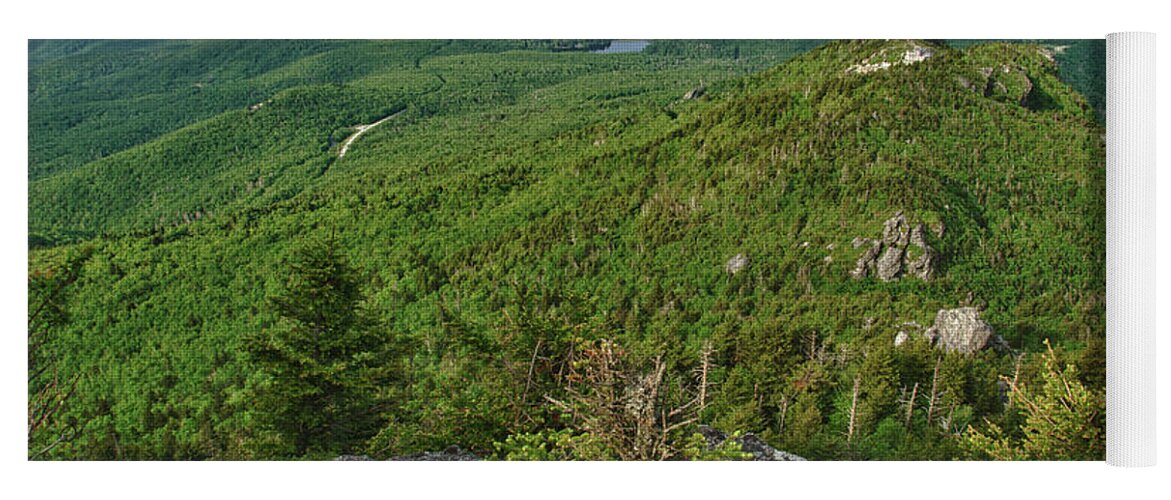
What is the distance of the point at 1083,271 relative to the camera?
691 centimetres

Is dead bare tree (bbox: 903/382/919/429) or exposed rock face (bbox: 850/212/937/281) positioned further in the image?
exposed rock face (bbox: 850/212/937/281)

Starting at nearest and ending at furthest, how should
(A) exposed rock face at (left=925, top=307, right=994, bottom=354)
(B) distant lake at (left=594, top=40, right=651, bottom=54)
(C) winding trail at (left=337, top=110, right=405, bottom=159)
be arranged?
(A) exposed rock face at (left=925, top=307, right=994, bottom=354) → (B) distant lake at (left=594, top=40, right=651, bottom=54) → (C) winding trail at (left=337, top=110, right=405, bottom=159)

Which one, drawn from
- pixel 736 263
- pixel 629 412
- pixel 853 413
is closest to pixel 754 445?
pixel 853 413

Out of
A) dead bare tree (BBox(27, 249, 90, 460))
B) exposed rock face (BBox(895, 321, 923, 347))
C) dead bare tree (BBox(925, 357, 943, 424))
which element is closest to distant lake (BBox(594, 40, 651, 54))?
exposed rock face (BBox(895, 321, 923, 347))

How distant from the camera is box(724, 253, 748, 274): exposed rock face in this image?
23.4 ft

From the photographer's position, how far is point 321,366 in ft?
22.0

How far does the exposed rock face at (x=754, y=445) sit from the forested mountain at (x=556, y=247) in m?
0.10

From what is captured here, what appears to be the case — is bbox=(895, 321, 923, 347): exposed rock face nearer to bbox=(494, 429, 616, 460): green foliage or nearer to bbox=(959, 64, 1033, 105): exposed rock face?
bbox=(959, 64, 1033, 105): exposed rock face

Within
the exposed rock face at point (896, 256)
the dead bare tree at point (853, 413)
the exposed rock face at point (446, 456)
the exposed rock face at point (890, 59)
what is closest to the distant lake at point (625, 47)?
the exposed rock face at point (890, 59)

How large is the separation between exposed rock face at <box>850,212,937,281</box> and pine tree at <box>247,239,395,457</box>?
4211 mm

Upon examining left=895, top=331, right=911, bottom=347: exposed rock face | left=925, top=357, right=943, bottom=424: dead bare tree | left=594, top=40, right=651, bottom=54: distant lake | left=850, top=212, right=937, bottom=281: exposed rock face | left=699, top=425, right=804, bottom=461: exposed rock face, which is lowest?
left=699, top=425, right=804, bottom=461: exposed rock face

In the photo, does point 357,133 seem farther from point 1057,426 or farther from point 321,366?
point 1057,426

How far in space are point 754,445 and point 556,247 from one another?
95.6 inches

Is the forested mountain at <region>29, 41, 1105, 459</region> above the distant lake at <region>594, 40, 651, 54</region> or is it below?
below
